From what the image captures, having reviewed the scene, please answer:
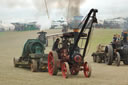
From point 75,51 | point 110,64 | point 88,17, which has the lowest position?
point 110,64

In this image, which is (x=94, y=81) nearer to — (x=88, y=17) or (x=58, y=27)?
(x=88, y=17)

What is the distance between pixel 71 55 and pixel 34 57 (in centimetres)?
353

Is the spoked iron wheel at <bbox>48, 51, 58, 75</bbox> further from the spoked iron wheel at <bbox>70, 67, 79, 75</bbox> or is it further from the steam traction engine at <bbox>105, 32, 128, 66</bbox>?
the steam traction engine at <bbox>105, 32, 128, 66</bbox>

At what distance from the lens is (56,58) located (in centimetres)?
1478

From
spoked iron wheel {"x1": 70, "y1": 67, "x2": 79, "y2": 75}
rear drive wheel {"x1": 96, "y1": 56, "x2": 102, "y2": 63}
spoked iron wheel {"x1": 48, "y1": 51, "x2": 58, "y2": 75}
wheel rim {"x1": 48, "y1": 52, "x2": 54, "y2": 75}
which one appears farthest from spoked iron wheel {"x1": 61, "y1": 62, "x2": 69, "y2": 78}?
rear drive wheel {"x1": 96, "y1": 56, "x2": 102, "y2": 63}

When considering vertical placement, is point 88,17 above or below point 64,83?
above

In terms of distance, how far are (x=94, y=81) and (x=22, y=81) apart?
2838 millimetres

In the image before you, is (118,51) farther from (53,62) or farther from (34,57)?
(53,62)

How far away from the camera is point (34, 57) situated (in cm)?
1730

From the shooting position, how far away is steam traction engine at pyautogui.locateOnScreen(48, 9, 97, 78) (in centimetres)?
1386

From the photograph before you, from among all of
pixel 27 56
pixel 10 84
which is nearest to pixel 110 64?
pixel 27 56

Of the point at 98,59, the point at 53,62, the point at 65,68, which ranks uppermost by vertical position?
the point at 53,62

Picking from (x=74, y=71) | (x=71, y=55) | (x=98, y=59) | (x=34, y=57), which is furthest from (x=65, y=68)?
(x=98, y=59)

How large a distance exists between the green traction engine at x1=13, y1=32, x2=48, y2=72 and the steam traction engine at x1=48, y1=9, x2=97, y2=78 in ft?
5.18
